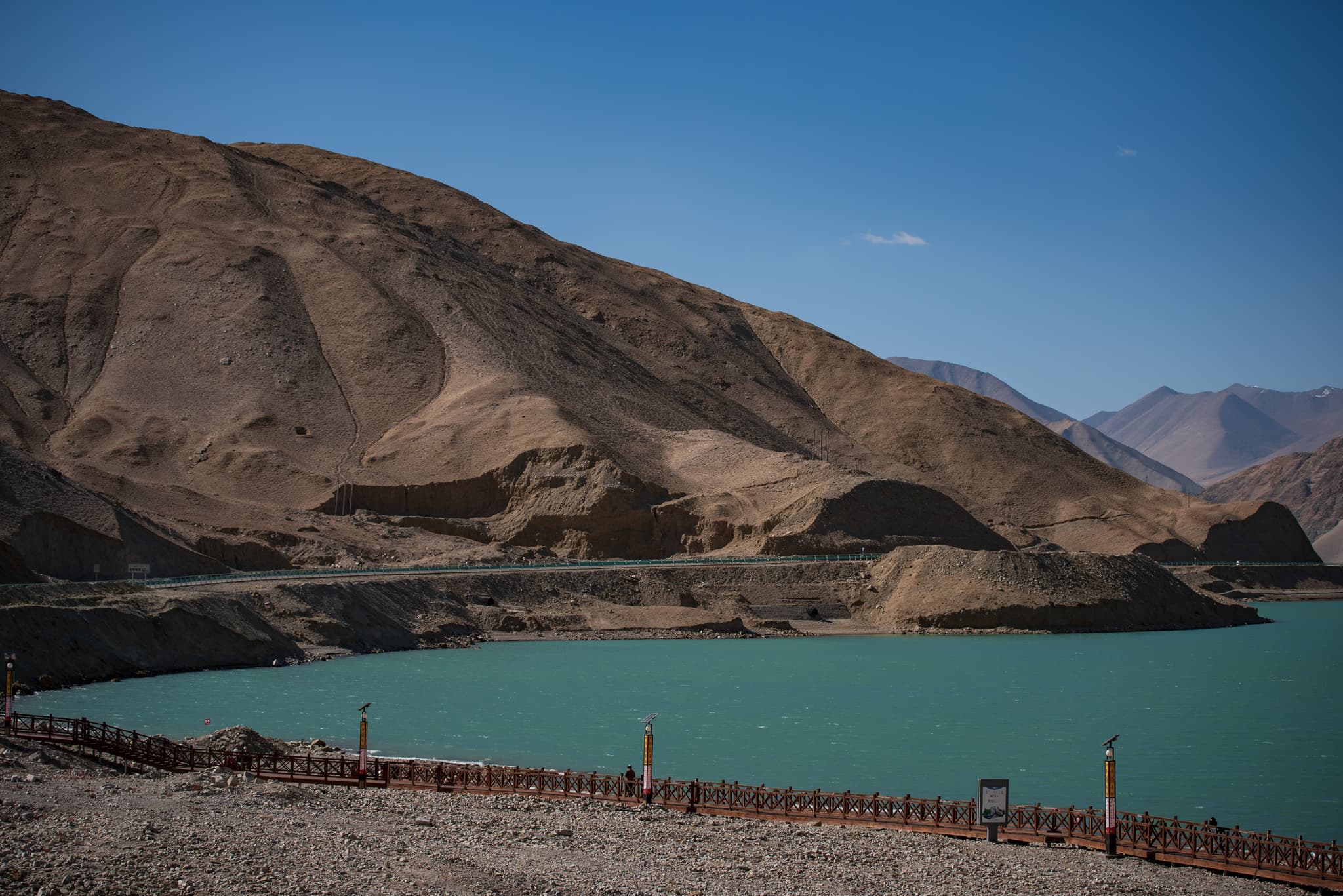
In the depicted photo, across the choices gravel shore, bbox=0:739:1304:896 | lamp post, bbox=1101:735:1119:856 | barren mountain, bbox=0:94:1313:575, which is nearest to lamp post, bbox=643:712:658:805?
gravel shore, bbox=0:739:1304:896

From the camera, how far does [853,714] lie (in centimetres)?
4069

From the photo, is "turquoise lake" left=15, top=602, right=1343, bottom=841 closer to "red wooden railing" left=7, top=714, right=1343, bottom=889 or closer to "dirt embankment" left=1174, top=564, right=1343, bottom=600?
"red wooden railing" left=7, top=714, right=1343, bottom=889

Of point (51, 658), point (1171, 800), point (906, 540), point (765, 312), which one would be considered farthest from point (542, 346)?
point (1171, 800)

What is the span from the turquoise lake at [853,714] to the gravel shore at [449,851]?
638 centimetres

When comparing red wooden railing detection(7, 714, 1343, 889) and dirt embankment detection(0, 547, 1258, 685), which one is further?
dirt embankment detection(0, 547, 1258, 685)

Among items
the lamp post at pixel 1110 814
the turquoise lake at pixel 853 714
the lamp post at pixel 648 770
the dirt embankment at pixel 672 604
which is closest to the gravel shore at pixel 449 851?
the lamp post at pixel 1110 814

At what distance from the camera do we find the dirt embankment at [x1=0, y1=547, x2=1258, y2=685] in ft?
168

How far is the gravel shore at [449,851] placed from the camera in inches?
734

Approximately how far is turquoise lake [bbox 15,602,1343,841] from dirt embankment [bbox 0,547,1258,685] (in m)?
2.58

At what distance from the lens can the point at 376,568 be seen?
230ft

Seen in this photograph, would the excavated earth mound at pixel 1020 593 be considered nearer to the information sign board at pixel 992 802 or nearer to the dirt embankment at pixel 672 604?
the dirt embankment at pixel 672 604

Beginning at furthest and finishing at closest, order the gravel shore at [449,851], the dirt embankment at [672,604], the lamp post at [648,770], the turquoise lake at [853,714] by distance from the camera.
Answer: the dirt embankment at [672,604], the turquoise lake at [853,714], the lamp post at [648,770], the gravel shore at [449,851]

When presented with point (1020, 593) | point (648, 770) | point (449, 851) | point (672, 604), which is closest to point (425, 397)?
point (672, 604)

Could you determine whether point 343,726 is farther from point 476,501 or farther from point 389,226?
point 389,226
